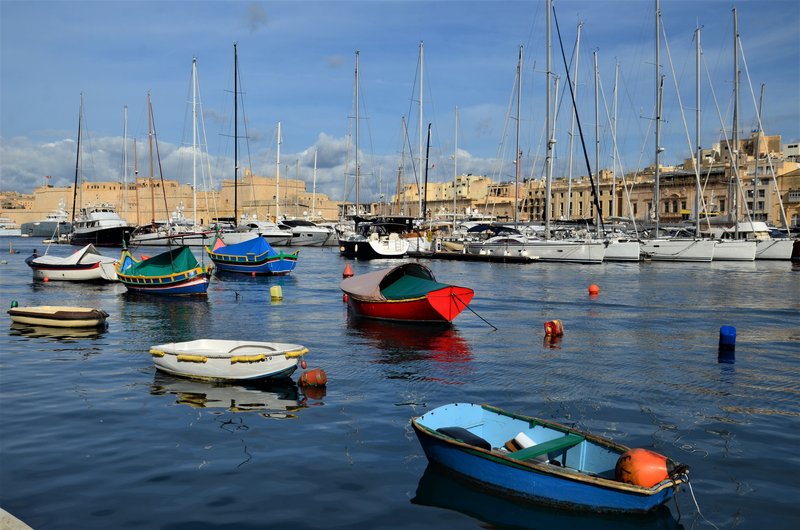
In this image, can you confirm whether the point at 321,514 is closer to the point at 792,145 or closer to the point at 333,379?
the point at 333,379

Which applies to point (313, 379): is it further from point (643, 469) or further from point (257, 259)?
point (257, 259)

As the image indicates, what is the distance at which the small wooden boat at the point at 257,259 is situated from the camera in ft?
147

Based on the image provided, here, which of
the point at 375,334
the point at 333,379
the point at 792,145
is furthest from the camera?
the point at 792,145

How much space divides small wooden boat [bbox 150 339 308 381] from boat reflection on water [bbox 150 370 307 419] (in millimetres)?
217

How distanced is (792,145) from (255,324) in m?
163

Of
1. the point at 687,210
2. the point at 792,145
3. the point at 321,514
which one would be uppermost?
the point at 792,145

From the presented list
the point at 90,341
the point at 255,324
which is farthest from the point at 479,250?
the point at 90,341

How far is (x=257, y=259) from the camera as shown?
44.8m

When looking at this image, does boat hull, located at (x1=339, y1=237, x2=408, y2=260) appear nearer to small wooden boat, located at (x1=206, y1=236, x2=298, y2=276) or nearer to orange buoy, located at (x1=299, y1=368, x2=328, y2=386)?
small wooden boat, located at (x1=206, y1=236, x2=298, y2=276)

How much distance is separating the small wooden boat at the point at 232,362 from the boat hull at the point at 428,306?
28.8 feet

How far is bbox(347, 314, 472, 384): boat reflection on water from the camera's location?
17062mm

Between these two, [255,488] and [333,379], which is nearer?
[255,488]

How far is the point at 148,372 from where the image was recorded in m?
16.4

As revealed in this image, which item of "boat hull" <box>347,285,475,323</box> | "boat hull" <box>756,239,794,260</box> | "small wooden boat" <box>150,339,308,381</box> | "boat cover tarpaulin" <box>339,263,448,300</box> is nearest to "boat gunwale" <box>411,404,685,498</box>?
"small wooden boat" <box>150,339,308,381</box>
